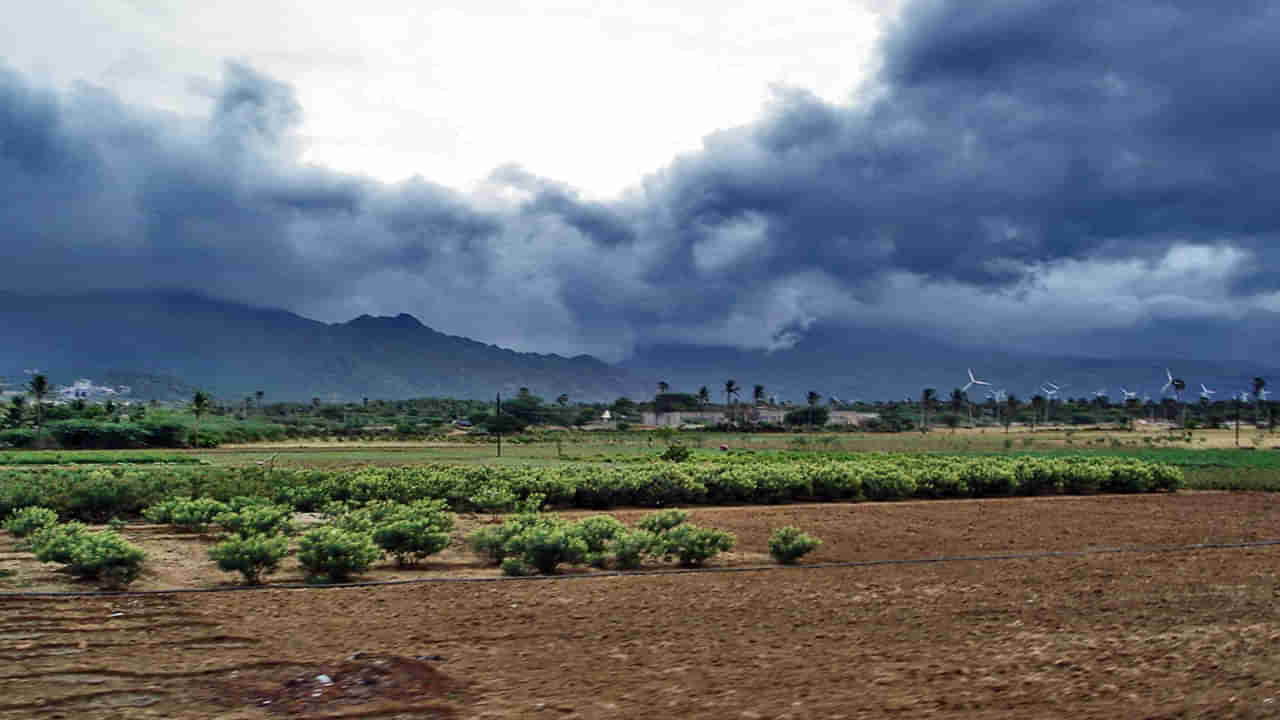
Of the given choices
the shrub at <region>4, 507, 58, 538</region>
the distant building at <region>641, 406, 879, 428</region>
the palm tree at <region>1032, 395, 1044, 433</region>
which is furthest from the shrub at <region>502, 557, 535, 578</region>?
the palm tree at <region>1032, 395, 1044, 433</region>

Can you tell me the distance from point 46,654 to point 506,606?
5.08 m

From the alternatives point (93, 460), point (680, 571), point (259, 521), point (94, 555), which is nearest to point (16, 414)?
point (93, 460)

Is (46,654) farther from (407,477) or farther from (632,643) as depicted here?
(407,477)

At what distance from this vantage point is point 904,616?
450 inches

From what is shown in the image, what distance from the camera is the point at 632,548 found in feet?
49.9

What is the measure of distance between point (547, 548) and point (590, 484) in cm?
1354

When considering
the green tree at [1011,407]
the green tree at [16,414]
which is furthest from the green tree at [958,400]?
the green tree at [16,414]

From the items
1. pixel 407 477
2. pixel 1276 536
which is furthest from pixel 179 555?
pixel 1276 536

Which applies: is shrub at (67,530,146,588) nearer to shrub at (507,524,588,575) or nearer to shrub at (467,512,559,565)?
shrub at (467,512,559,565)

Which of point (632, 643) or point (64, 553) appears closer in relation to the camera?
point (632, 643)

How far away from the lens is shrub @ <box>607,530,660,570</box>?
15.2 m

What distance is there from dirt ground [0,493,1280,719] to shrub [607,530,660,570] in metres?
1.08

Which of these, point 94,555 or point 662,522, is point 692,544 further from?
point 94,555

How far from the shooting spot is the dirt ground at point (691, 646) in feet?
26.6
